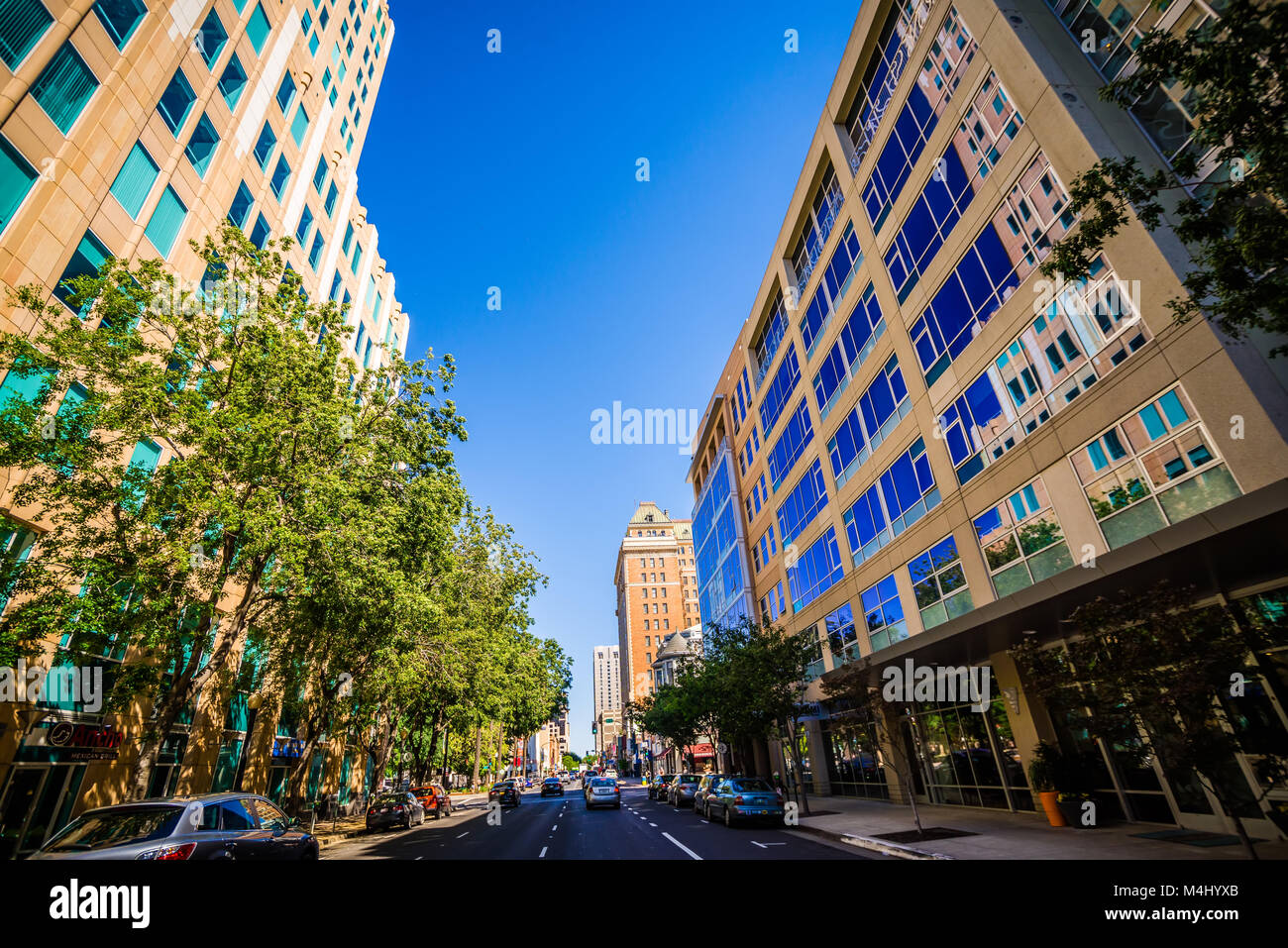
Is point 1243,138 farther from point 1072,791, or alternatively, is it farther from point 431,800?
point 431,800

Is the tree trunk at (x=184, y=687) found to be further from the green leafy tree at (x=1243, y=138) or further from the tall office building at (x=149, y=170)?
the green leafy tree at (x=1243, y=138)

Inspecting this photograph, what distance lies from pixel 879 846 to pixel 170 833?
1324cm

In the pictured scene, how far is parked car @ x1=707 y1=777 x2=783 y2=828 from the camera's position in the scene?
19.5 metres

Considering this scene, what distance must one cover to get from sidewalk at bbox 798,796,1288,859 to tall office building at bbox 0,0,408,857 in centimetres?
1919

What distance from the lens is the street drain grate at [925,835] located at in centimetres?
1355

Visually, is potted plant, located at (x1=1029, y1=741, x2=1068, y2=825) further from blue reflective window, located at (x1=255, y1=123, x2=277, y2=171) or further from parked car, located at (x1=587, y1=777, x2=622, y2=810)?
blue reflective window, located at (x1=255, y1=123, x2=277, y2=171)

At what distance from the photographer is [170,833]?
23.9ft

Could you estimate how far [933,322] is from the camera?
19.8m

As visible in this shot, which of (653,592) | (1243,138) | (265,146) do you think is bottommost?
(1243,138)

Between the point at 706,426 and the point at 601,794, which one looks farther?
the point at 706,426

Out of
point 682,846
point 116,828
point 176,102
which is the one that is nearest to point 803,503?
point 682,846

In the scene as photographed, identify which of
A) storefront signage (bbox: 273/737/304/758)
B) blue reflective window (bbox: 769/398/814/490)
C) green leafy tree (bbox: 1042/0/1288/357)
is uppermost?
blue reflective window (bbox: 769/398/814/490)

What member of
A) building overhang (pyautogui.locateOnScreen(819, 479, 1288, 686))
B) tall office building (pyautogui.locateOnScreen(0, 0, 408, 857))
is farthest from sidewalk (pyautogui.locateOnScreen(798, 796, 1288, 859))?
tall office building (pyautogui.locateOnScreen(0, 0, 408, 857))
